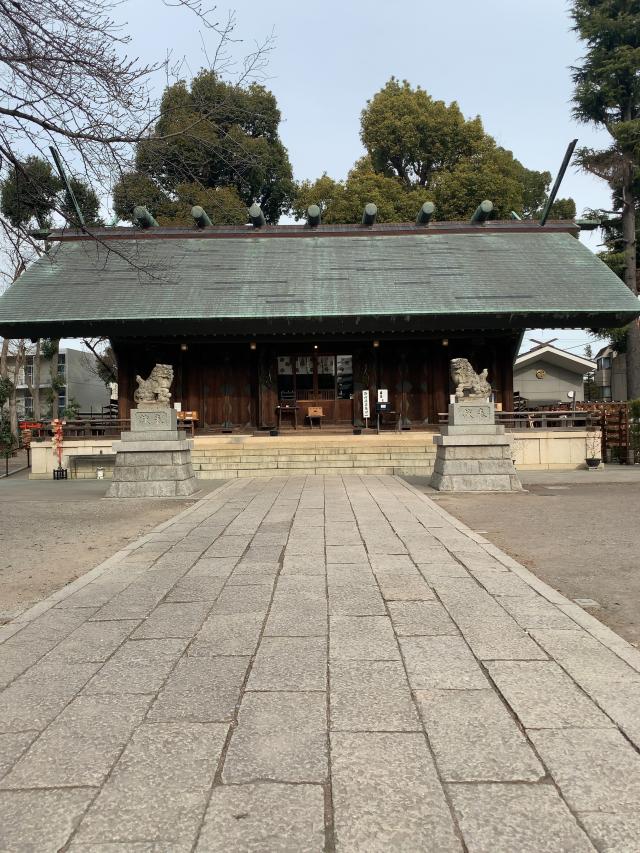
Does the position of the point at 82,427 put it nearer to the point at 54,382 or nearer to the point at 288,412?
the point at 288,412

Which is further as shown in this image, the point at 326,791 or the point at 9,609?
the point at 9,609

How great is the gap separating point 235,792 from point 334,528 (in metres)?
5.17

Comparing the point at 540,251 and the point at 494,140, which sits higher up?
the point at 494,140

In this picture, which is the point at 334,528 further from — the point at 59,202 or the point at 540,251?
the point at 540,251

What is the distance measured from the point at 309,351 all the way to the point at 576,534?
13.0 metres

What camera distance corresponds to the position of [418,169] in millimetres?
31516

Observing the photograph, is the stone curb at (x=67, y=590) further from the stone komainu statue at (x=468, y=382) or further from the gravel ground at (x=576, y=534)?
the stone komainu statue at (x=468, y=382)

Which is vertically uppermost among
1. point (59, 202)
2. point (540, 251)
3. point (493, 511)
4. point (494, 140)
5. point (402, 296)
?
point (494, 140)

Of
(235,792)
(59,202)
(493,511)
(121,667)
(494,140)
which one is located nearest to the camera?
(235,792)

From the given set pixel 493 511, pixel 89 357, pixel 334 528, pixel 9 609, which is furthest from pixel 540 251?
pixel 89 357

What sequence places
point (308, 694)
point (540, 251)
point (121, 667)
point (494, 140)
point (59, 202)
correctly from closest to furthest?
point (308, 694) < point (121, 667) < point (59, 202) < point (540, 251) < point (494, 140)

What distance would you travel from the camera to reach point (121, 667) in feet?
10.1

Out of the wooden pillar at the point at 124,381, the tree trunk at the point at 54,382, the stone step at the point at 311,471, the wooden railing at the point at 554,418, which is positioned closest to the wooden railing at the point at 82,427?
the wooden pillar at the point at 124,381

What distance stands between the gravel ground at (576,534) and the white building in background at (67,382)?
28.1 meters
